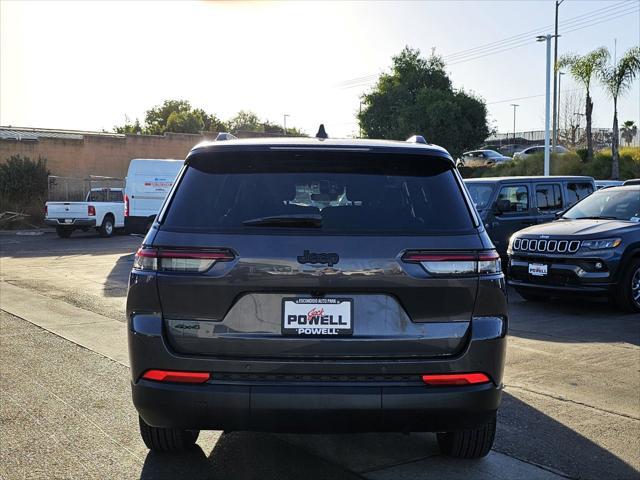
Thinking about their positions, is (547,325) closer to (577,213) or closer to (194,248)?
(577,213)

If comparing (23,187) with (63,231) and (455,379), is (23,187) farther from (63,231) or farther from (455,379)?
(455,379)

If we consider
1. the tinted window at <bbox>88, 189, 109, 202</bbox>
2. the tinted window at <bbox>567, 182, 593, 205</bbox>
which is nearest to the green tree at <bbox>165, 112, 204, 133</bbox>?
the tinted window at <bbox>88, 189, 109, 202</bbox>

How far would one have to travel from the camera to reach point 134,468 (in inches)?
161

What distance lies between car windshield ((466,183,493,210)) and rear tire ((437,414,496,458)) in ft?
30.0

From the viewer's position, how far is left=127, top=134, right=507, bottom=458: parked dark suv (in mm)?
3311

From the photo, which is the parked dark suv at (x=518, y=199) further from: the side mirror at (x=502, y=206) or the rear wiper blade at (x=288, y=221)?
the rear wiper blade at (x=288, y=221)

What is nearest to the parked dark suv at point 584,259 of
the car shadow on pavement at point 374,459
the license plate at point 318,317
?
the car shadow on pavement at point 374,459

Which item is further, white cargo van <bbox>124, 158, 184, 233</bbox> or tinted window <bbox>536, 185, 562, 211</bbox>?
white cargo van <bbox>124, 158, 184, 233</bbox>

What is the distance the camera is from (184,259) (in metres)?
3.41

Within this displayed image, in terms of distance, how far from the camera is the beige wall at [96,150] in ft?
115

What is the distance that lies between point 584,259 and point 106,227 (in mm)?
19691

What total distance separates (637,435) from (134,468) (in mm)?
3245

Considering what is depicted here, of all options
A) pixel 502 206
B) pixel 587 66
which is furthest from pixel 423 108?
pixel 502 206

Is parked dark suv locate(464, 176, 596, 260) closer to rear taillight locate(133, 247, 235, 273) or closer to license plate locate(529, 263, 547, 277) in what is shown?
license plate locate(529, 263, 547, 277)
